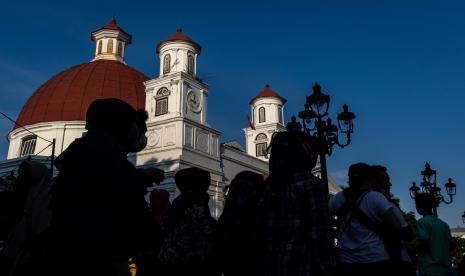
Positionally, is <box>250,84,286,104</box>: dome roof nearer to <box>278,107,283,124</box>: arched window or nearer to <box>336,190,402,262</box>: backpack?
<box>278,107,283,124</box>: arched window

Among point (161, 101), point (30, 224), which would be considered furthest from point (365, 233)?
point (161, 101)

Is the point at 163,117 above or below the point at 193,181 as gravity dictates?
above

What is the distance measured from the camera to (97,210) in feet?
7.14

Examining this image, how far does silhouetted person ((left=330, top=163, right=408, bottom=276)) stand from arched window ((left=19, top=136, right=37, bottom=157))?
3105 cm

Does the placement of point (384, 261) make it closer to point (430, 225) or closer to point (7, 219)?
point (430, 225)

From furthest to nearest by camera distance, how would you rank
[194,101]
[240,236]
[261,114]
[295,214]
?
[261,114]
[194,101]
[240,236]
[295,214]

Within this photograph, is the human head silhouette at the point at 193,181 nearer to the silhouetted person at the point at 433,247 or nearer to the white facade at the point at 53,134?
the silhouetted person at the point at 433,247

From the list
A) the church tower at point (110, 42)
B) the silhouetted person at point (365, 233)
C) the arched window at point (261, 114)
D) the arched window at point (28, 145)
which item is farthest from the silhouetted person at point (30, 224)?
the church tower at point (110, 42)

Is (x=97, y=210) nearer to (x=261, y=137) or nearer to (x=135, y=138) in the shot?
(x=135, y=138)

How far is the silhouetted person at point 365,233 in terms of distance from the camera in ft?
11.6

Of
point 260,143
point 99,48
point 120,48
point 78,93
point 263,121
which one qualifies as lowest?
point 260,143

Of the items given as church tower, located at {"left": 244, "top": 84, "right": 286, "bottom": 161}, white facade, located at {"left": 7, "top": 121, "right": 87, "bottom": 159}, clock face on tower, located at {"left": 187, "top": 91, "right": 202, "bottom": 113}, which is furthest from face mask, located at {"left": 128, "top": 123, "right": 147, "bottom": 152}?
church tower, located at {"left": 244, "top": 84, "right": 286, "bottom": 161}

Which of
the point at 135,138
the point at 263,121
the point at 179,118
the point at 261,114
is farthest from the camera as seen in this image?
the point at 261,114

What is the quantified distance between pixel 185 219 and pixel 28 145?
31448mm
